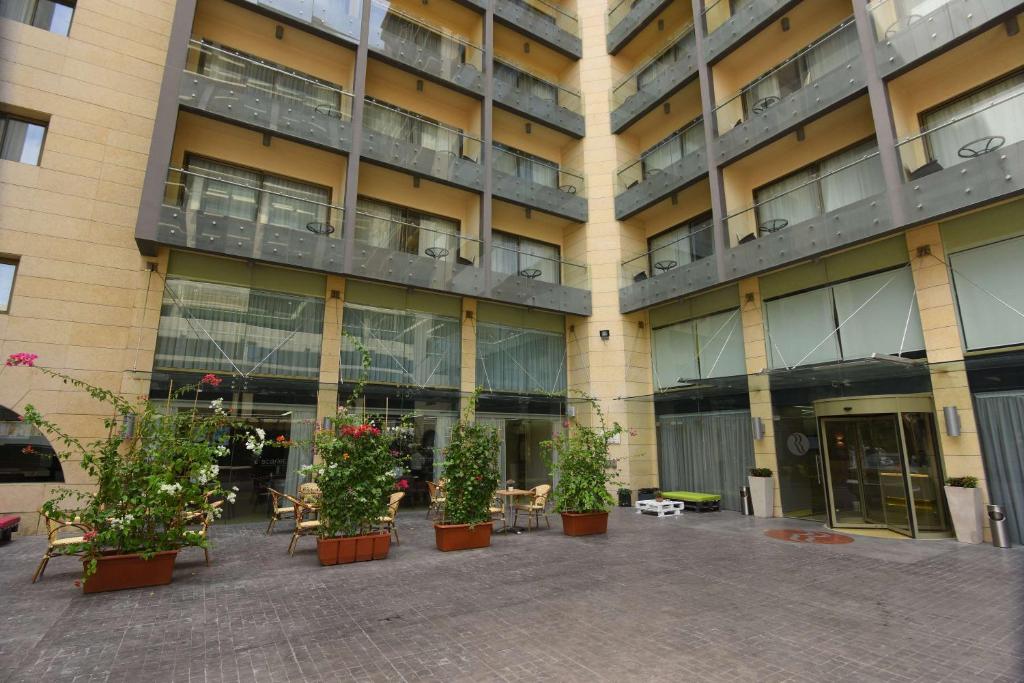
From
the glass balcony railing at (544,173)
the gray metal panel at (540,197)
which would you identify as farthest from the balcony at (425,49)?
the gray metal panel at (540,197)

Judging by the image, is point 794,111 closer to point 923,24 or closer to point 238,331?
point 923,24

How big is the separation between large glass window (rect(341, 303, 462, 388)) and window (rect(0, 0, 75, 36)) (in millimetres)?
9312

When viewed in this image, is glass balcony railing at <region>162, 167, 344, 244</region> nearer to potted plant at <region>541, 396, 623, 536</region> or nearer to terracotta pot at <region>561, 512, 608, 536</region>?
potted plant at <region>541, 396, 623, 536</region>

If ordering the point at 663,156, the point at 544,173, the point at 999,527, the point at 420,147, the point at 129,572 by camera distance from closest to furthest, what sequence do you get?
the point at 129,572
the point at 999,527
the point at 420,147
the point at 663,156
the point at 544,173

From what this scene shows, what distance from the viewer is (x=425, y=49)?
16.3 meters

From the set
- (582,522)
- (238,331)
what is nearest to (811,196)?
(582,522)

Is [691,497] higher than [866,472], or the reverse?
[866,472]

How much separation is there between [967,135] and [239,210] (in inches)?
664

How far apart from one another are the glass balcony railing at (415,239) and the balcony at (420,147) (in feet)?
5.27

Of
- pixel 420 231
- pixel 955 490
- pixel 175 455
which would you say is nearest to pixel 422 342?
pixel 420 231

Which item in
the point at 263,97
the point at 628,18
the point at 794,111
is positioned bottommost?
the point at 794,111

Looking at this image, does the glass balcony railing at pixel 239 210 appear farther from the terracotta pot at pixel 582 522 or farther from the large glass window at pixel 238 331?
the terracotta pot at pixel 582 522

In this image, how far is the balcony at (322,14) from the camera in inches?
549

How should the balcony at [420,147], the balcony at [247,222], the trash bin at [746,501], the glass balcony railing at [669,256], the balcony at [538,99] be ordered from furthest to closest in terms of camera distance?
the balcony at [538,99] < the glass balcony railing at [669,256] < the balcony at [420,147] < the trash bin at [746,501] < the balcony at [247,222]
